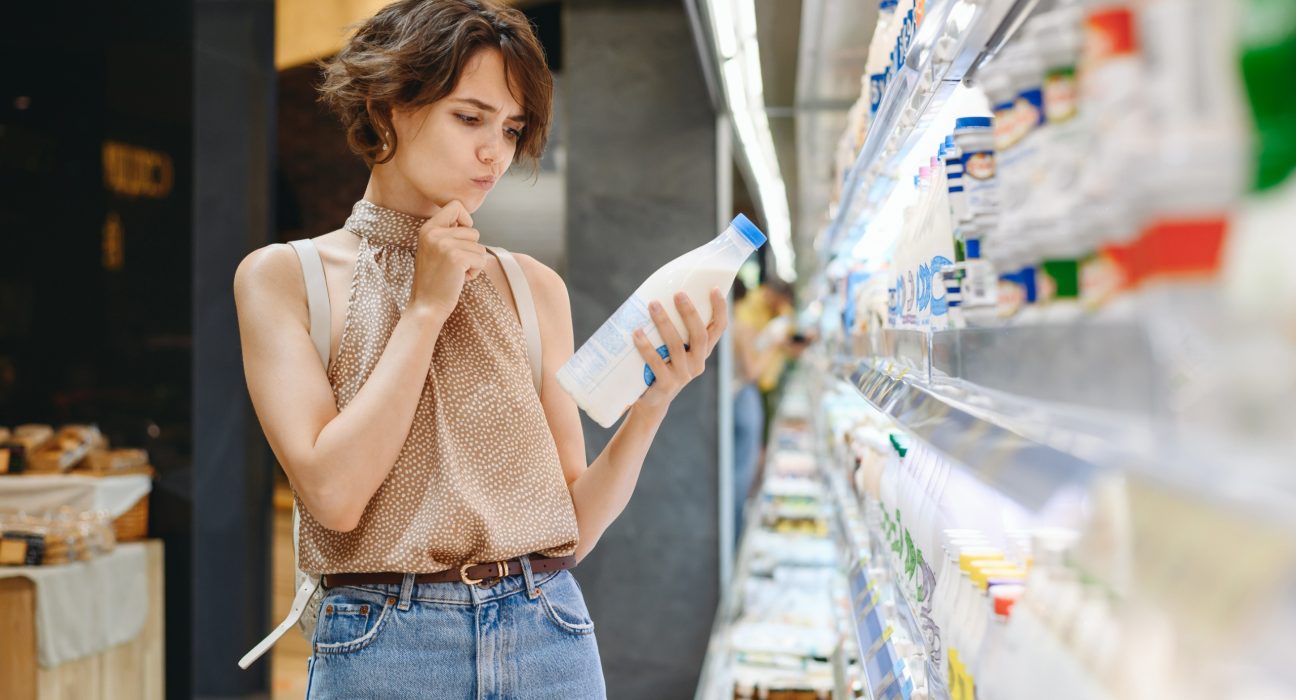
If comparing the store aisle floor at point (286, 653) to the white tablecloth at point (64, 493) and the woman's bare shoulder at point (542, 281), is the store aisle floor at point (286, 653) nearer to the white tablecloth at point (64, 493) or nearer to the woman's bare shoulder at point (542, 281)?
the white tablecloth at point (64, 493)

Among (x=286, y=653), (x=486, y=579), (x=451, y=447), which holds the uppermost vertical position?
(x=451, y=447)

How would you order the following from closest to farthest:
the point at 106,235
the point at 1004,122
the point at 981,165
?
1. the point at 1004,122
2. the point at 981,165
3. the point at 106,235

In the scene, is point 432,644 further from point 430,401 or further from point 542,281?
point 542,281

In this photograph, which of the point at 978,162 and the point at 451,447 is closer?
the point at 978,162

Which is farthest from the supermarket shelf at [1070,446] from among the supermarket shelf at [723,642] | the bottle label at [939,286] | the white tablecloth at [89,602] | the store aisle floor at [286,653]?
the white tablecloth at [89,602]

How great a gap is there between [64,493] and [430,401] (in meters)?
2.13

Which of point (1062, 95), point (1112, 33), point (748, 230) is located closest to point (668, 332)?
point (748, 230)

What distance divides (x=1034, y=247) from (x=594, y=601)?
3.35 m

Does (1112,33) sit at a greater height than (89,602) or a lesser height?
greater

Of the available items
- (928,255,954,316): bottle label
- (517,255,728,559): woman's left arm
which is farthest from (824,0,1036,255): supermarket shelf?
(517,255,728,559): woman's left arm

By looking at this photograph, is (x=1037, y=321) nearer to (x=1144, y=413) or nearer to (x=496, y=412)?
(x=1144, y=413)

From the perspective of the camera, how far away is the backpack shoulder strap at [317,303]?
1.14 m

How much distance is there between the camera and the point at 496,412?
1.19 meters

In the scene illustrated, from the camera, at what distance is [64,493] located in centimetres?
280
